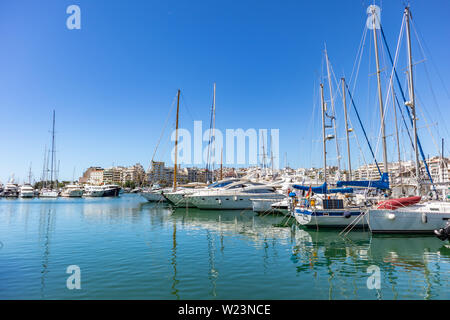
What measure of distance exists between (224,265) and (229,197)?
23537mm

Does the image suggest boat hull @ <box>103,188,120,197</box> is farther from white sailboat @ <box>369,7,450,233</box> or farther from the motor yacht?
white sailboat @ <box>369,7,450,233</box>

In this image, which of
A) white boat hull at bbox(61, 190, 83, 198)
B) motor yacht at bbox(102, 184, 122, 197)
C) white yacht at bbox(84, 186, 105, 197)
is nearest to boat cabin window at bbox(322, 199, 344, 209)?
white boat hull at bbox(61, 190, 83, 198)

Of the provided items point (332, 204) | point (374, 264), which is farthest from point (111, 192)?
point (374, 264)

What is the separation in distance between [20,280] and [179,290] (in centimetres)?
625

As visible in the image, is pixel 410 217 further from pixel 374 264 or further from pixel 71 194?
pixel 71 194

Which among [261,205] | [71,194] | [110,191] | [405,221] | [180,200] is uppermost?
[405,221]

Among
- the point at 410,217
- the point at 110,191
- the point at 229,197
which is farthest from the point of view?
the point at 110,191

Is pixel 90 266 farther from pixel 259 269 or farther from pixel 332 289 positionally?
pixel 332 289

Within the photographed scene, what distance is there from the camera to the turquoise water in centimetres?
836

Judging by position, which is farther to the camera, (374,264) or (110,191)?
(110,191)

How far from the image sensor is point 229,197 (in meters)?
34.7

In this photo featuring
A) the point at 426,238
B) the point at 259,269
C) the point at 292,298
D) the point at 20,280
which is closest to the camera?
the point at 292,298
